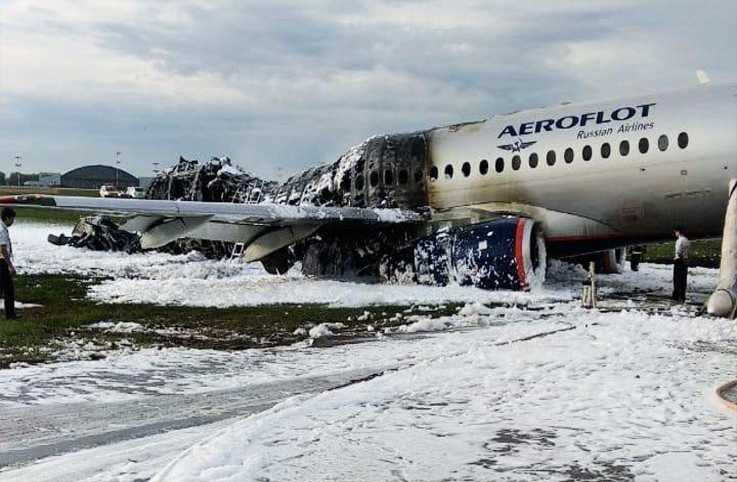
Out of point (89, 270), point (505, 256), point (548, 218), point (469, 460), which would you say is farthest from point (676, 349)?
point (89, 270)

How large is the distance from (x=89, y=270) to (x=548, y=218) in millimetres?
13196

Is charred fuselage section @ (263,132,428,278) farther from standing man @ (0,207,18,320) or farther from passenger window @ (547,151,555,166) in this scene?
standing man @ (0,207,18,320)

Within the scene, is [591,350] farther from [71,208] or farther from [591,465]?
[71,208]

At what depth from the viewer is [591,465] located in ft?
15.1

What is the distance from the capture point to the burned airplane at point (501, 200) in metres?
14.4

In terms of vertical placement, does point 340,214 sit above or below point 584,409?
above

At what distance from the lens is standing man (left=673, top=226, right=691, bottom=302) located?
14.3 meters

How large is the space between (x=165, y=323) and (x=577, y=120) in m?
9.04

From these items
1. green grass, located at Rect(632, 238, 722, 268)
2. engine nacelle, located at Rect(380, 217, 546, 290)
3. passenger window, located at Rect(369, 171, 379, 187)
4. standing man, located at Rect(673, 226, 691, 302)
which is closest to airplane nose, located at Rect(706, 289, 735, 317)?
standing man, located at Rect(673, 226, 691, 302)

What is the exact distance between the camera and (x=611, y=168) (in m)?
15.0

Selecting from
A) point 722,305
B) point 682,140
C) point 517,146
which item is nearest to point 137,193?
point 517,146

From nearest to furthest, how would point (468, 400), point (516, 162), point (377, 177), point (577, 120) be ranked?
point (468, 400), point (577, 120), point (516, 162), point (377, 177)

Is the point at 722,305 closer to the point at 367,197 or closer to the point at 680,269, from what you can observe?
the point at 680,269

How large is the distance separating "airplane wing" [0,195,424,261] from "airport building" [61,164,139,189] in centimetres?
13247
